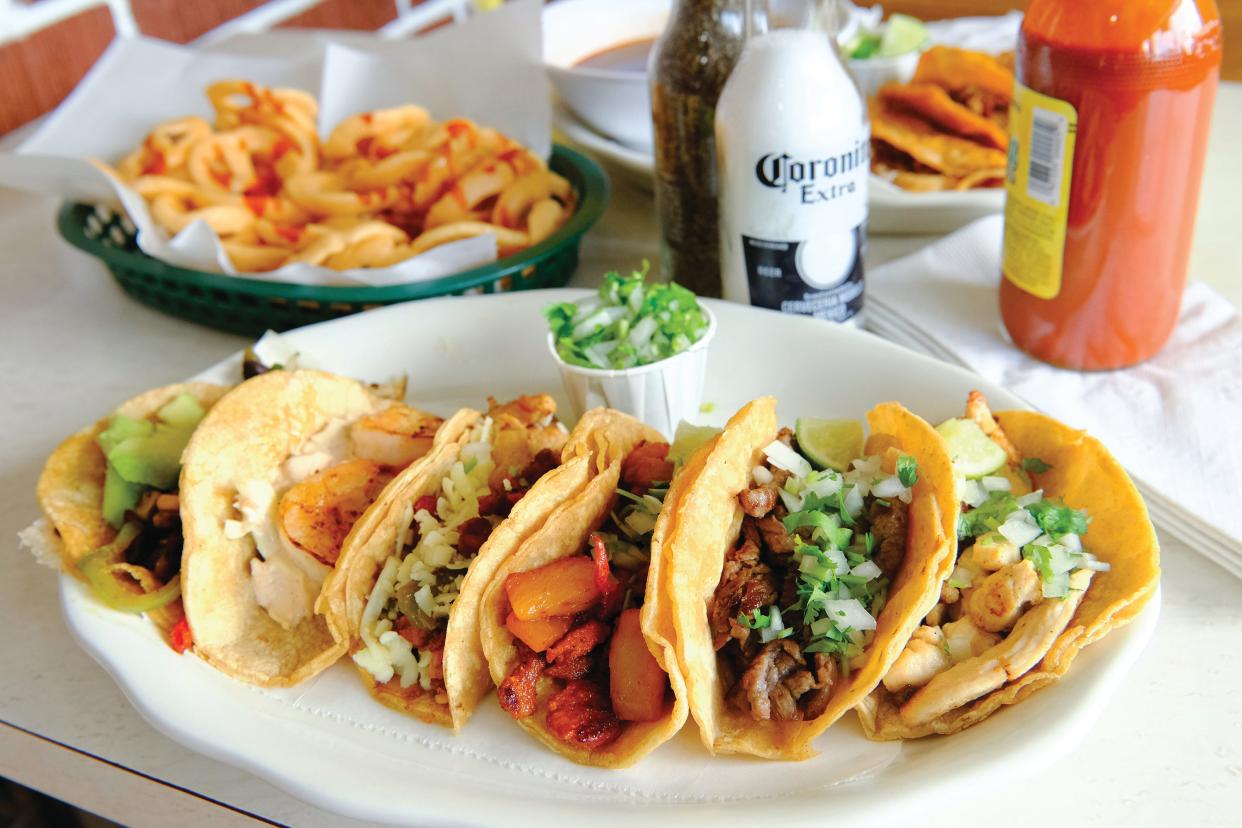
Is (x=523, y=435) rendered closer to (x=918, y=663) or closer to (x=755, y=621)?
(x=755, y=621)

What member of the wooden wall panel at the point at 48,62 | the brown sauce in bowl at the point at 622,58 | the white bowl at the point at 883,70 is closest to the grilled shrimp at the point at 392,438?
the brown sauce in bowl at the point at 622,58

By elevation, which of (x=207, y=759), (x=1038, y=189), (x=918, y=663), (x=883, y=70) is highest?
(x=1038, y=189)

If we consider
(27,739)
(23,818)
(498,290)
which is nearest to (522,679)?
(27,739)

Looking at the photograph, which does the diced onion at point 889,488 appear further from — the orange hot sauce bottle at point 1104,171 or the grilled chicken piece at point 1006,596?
the orange hot sauce bottle at point 1104,171

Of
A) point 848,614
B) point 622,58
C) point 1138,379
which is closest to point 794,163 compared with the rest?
point 1138,379

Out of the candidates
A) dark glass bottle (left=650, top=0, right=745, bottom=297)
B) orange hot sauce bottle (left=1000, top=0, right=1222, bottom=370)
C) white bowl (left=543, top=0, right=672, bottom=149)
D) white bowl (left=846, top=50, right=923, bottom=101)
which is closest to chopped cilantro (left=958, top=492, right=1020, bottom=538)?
orange hot sauce bottle (left=1000, top=0, right=1222, bottom=370)

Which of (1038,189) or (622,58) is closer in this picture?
(1038,189)
